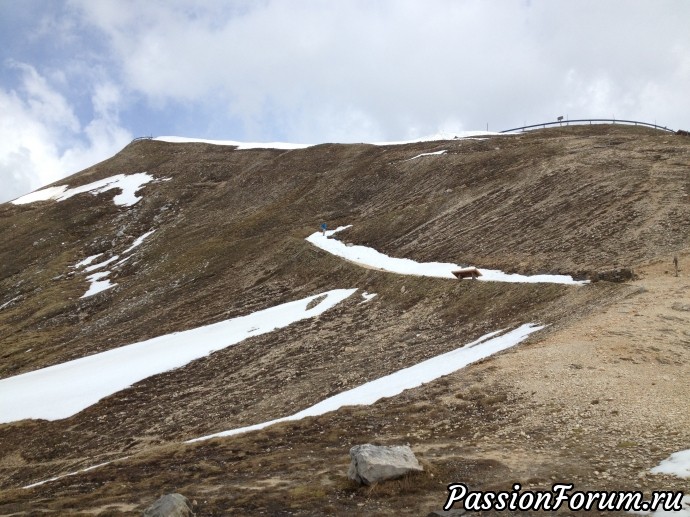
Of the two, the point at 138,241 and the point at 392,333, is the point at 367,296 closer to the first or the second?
the point at 392,333

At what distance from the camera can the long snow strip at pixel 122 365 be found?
108 feet

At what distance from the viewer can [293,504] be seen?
1200 cm

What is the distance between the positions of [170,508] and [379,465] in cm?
441

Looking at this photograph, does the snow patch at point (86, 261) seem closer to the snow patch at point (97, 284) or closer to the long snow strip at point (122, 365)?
the snow patch at point (97, 284)

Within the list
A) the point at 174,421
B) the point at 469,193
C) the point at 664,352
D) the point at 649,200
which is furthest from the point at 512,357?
the point at 469,193

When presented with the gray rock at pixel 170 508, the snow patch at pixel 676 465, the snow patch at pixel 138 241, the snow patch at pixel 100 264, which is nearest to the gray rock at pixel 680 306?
the snow patch at pixel 676 465

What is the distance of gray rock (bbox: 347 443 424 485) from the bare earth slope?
11.7 inches

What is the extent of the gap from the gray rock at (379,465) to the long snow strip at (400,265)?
17.5 m

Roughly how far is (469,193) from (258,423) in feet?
112

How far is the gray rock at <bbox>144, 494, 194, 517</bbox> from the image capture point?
36.6 ft

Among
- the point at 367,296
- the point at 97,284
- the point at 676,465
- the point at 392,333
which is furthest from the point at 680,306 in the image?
the point at 97,284

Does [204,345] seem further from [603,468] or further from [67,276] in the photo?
[67,276]

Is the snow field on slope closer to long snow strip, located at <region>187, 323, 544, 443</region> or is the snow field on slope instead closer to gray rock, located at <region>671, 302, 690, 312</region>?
long snow strip, located at <region>187, 323, 544, 443</region>

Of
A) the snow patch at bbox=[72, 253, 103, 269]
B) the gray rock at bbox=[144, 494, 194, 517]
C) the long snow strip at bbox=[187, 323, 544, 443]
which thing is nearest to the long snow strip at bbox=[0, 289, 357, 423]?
the long snow strip at bbox=[187, 323, 544, 443]
